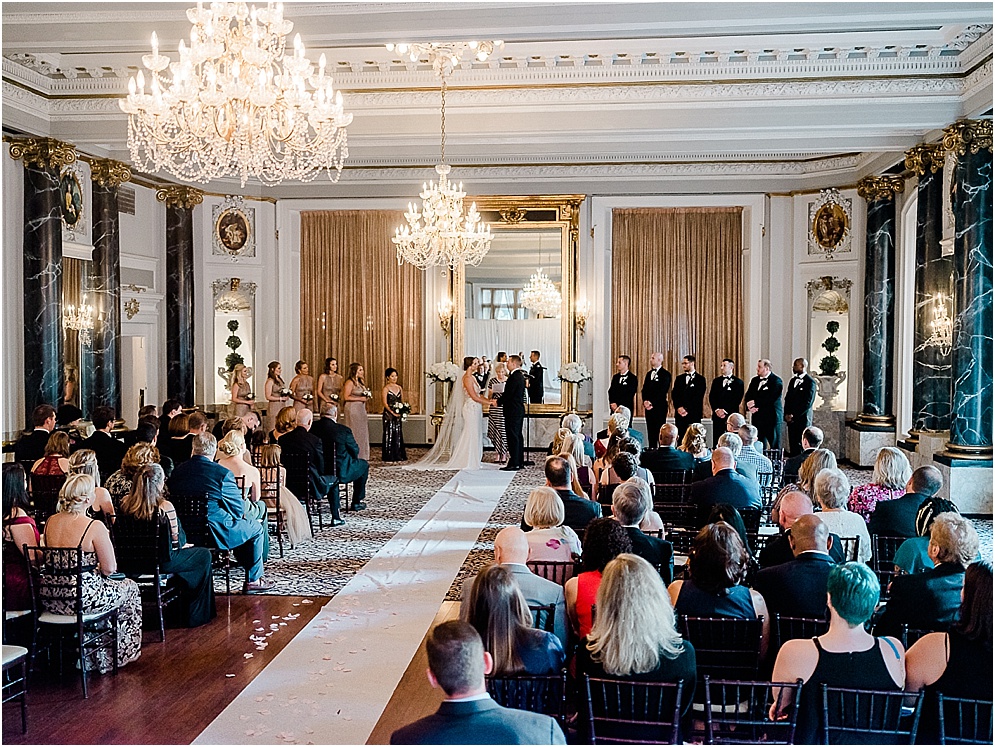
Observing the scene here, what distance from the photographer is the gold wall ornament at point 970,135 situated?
10.2 metres

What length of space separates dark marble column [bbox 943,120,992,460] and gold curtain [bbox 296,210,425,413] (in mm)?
8687

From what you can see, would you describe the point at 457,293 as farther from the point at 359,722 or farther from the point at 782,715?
the point at 782,715

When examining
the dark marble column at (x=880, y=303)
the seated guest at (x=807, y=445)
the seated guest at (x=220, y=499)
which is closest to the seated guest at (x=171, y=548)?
the seated guest at (x=220, y=499)

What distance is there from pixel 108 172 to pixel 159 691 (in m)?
9.33

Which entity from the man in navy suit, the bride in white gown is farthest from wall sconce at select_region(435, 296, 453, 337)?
the man in navy suit

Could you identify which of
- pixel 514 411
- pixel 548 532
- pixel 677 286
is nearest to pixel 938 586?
pixel 548 532

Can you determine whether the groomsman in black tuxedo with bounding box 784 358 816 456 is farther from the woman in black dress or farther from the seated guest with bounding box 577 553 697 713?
the seated guest with bounding box 577 553 697 713

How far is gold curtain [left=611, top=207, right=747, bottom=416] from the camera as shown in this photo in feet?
52.2

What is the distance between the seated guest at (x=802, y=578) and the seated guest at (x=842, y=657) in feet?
2.73

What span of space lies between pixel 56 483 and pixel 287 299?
31.2ft

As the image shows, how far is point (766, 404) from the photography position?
13594mm

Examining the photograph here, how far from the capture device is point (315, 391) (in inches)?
642

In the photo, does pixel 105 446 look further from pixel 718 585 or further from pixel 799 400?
pixel 799 400

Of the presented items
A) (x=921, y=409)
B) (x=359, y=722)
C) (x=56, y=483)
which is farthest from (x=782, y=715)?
(x=921, y=409)
